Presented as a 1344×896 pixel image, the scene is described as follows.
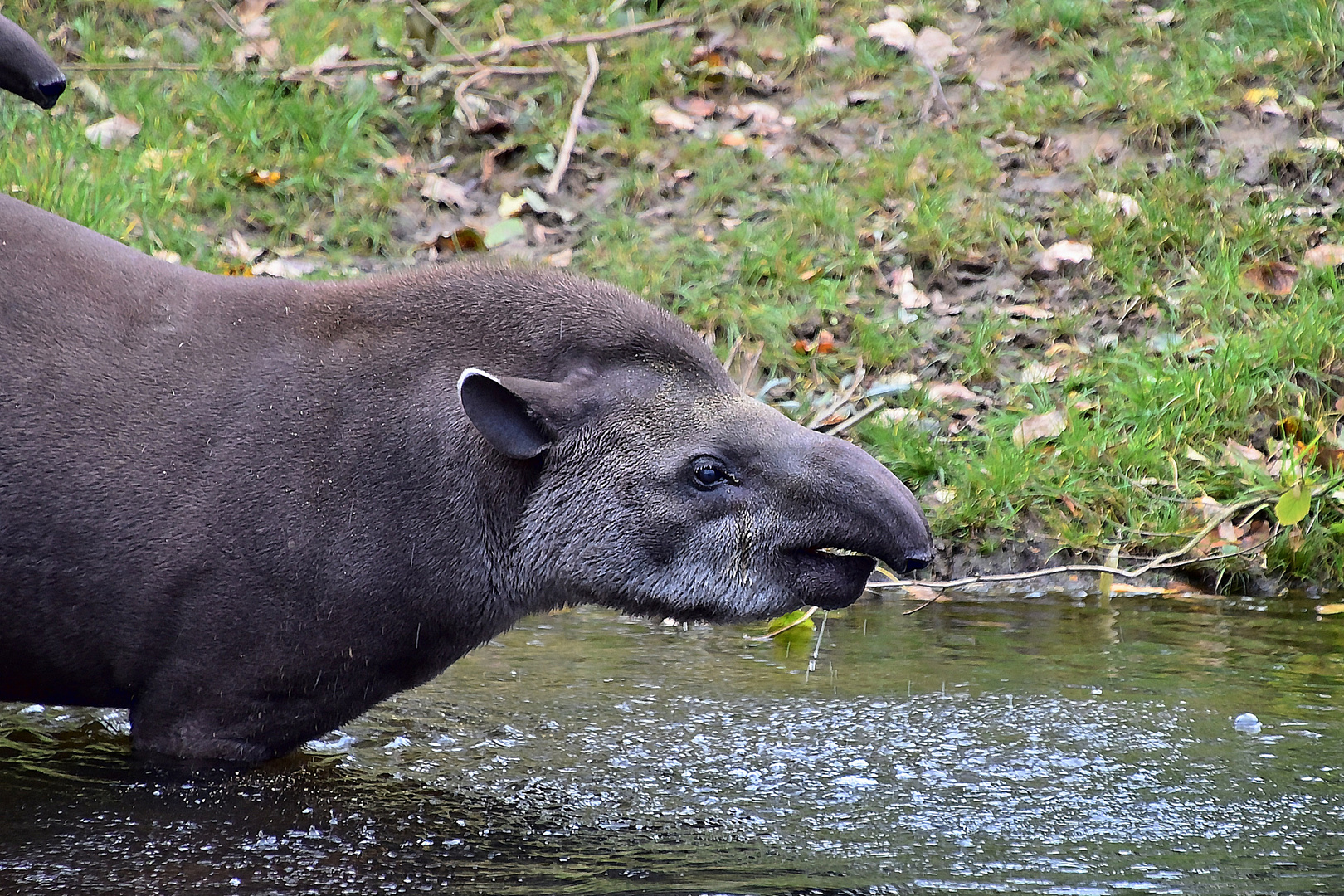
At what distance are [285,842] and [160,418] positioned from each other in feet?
3.80

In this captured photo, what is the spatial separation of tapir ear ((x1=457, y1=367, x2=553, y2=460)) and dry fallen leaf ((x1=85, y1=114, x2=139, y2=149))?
5784 mm

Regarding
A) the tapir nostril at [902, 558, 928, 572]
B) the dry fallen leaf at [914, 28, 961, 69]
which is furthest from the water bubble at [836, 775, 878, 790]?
the dry fallen leaf at [914, 28, 961, 69]

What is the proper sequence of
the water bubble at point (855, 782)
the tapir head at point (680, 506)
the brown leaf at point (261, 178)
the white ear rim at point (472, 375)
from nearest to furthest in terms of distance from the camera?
1. the white ear rim at point (472, 375)
2. the tapir head at point (680, 506)
3. the water bubble at point (855, 782)
4. the brown leaf at point (261, 178)

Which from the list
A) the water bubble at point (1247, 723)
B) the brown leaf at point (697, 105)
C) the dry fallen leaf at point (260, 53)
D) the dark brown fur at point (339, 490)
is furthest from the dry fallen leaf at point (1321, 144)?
the dry fallen leaf at point (260, 53)

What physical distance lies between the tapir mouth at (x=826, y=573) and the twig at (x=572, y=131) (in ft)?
17.5

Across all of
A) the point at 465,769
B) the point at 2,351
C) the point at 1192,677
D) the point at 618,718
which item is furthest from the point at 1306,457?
the point at 2,351

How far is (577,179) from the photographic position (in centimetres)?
943

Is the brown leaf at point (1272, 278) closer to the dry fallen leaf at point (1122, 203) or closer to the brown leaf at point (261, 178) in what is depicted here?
the dry fallen leaf at point (1122, 203)

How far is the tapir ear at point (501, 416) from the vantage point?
4.00 meters

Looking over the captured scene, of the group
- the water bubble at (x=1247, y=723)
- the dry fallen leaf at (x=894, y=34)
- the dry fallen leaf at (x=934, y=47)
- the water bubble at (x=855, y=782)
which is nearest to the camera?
the water bubble at (x=855, y=782)

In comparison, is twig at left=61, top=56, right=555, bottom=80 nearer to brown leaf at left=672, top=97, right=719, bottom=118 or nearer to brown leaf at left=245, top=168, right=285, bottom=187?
brown leaf at left=672, top=97, right=719, bottom=118

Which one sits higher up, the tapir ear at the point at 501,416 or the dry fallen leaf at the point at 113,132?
the dry fallen leaf at the point at 113,132

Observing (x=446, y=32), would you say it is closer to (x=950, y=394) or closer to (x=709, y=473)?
(x=950, y=394)

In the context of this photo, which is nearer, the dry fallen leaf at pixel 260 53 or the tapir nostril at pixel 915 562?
the tapir nostril at pixel 915 562
